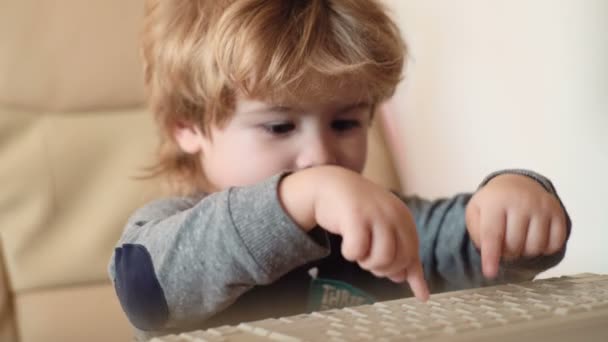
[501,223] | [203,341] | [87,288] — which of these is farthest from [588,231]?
[87,288]

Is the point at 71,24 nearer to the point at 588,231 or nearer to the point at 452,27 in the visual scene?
the point at 452,27

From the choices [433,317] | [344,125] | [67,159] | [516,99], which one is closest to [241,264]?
[433,317]

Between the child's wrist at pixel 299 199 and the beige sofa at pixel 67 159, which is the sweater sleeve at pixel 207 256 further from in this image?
the beige sofa at pixel 67 159

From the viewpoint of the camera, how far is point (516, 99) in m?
0.81

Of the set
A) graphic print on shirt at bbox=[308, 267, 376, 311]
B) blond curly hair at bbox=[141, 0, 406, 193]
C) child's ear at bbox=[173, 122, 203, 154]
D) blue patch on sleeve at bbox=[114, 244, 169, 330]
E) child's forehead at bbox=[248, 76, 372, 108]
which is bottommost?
graphic print on shirt at bbox=[308, 267, 376, 311]

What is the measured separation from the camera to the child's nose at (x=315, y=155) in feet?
2.33

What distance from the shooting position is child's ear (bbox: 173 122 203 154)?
0.82 metres

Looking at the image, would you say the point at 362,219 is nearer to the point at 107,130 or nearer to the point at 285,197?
the point at 285,197

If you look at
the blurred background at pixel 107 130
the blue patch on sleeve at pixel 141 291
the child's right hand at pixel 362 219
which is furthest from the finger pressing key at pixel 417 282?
the blurred background at pixel 107 130

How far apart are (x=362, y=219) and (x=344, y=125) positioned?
304 millimetres

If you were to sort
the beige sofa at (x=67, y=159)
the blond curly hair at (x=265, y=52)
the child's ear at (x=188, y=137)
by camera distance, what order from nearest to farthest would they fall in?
the blond curly hair at (x=265, y=52) → the child's ear at (x=188, y=137) → the beige sofa at (x=67, y=159)

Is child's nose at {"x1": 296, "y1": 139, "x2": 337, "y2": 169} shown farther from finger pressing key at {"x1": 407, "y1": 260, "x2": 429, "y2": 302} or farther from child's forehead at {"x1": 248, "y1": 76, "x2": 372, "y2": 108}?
finger pressing key at {"x1": 407, "y1": 260, "x2": 429, "y2": 302}

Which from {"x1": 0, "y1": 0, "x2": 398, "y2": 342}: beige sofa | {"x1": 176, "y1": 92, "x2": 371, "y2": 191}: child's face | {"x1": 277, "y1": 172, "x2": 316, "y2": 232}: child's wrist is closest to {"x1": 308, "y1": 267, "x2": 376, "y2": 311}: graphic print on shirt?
{"x1": 176, "y1": 92, "x2": 371, "y2": 191}: child's face

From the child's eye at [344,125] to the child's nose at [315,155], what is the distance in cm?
4
